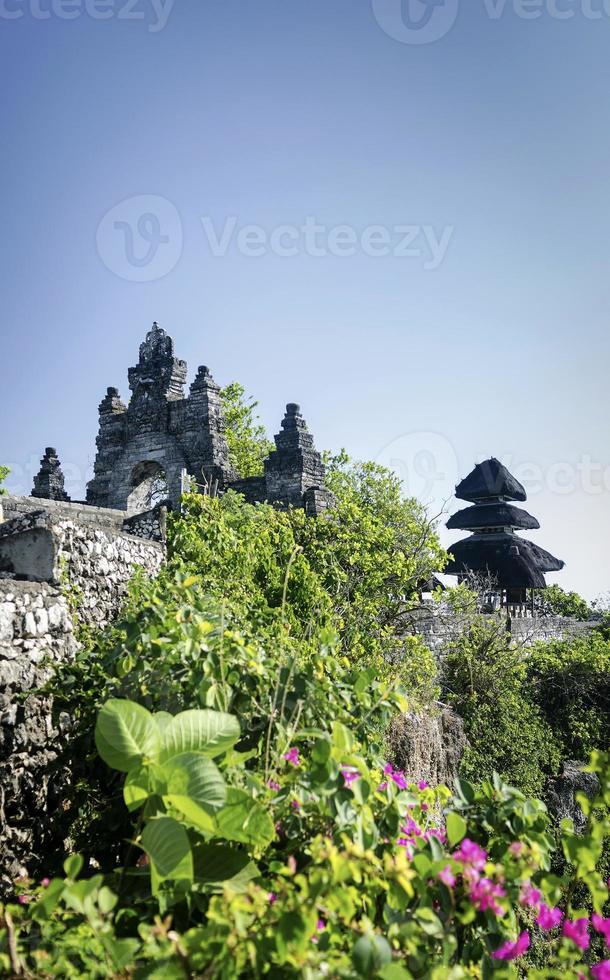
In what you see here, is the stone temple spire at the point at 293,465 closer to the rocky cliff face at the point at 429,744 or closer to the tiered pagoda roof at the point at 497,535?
the rocky cliff face at the point at 429,744

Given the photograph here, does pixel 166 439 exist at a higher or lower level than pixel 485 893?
higher

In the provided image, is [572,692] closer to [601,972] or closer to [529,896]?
[529,896]

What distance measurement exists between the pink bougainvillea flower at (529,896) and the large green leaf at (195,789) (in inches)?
40.9

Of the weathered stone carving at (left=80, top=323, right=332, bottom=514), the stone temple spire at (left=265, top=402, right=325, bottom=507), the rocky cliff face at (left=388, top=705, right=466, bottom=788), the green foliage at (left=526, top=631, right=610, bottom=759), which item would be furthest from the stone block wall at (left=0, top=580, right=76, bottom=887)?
the green foliage at (left=526, top=631, right=610, bottom=759)

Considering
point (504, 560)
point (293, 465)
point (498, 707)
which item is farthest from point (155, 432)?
point (504, 560)

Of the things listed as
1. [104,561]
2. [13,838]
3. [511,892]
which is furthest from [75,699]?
[511,892]

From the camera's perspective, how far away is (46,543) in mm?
4816

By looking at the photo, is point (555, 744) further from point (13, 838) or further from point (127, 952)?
point (127, 952)

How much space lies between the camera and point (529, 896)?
2.50m

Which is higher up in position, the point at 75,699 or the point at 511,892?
the point at 75,699

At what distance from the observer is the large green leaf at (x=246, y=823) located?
265 cm

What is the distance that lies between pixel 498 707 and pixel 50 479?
1249cm

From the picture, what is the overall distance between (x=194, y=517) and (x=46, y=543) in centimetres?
346

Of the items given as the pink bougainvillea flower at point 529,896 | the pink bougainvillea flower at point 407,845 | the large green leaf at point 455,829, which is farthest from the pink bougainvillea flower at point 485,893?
the pink bougainvillea flower at point 407,845
